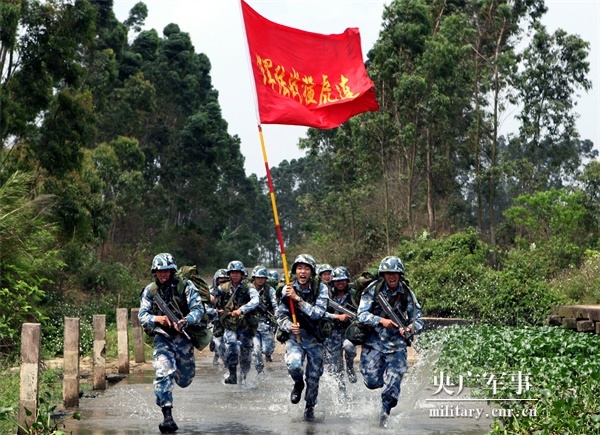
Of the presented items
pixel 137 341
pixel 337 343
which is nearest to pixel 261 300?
pixel 337 343

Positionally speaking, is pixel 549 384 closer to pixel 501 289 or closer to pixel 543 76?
pixel 501 289

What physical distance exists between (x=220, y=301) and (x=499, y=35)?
3717cm

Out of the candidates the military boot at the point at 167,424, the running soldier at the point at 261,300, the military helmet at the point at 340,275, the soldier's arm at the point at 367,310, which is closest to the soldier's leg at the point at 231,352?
the running soldier at the point at 261,300

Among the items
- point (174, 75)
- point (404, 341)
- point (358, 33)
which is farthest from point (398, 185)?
point (404, 341)

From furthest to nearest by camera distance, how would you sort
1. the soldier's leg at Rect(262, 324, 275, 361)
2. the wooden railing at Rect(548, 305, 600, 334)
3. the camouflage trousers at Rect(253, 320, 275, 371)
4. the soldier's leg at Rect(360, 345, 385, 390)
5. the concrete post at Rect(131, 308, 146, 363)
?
the soldier's leg at Rect(262, 324, 275, 361), the concrete post at Rect(131, 308, 146, 363), the wooden railing at Rect(548, 305, 600, 334), the camouflage trousers at Rect(253, 320, 275, 371), the soldier's leg at Rect(360, 345, 385, 390)

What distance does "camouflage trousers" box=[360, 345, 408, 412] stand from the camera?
12742 millimetres

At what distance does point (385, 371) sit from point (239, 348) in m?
5.15

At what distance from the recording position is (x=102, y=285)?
32.6 metres

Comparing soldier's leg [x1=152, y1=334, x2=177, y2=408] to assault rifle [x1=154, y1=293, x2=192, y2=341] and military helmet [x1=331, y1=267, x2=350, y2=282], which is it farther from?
military helmet [x1=331, y1=267, x2=350, y2=282]

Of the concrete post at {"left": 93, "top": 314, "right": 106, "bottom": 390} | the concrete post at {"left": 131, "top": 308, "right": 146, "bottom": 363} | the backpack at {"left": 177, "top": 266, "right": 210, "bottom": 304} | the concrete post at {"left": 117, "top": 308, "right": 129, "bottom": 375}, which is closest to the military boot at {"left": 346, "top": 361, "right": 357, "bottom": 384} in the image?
the backpack at {"left": 177, "top": 266, "right": 210, "bottom": 304}

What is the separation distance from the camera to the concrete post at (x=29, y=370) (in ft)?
37.3

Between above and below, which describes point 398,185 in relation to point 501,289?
above

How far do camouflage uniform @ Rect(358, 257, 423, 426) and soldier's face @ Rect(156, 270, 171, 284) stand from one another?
7.28 feet

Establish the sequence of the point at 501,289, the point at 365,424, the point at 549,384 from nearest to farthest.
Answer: the point at 549,384, the point at 365,424, the point at 501,289
